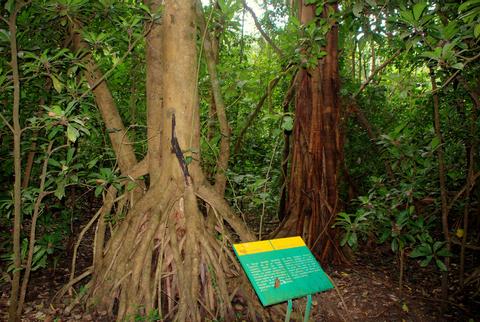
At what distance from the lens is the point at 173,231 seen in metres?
2.88

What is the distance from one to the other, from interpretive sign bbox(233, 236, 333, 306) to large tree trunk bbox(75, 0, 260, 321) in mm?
633

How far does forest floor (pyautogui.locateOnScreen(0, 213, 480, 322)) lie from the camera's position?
2.95 m

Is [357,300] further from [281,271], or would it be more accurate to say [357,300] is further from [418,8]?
[418,8]

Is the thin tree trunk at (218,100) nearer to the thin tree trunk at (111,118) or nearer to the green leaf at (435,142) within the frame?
the thin tree trunk at (111,118)

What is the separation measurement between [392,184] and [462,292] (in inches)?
50.6

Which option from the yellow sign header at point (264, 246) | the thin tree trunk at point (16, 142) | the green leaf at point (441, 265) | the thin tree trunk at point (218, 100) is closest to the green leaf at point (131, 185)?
the thin tree trunk at point (218, 100)

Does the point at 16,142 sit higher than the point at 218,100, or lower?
lower

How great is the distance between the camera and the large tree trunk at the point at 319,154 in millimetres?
4055

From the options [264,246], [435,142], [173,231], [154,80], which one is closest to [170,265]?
[173,231]

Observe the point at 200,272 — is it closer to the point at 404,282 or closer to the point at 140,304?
the point at 140,304

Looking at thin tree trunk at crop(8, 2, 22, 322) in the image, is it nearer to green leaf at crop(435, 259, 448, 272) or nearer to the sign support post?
the sign support post

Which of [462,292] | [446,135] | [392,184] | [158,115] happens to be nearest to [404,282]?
[462,292]

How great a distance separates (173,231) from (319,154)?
1.95m

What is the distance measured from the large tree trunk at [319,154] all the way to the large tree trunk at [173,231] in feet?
4.53
